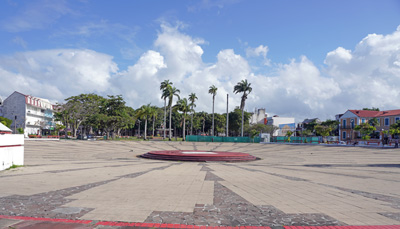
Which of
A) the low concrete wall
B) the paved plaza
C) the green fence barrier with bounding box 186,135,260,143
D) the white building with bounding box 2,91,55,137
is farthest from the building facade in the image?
the white building with bounding box 2,91,55,137

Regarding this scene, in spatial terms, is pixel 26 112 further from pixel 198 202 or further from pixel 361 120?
pixel 361 120

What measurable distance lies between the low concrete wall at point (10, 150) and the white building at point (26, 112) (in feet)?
181

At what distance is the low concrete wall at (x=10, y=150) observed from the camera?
13953mm

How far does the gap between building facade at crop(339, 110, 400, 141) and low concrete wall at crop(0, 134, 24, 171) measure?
65.2m

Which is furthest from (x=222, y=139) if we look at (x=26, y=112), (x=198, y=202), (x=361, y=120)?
(x=26, y=112)

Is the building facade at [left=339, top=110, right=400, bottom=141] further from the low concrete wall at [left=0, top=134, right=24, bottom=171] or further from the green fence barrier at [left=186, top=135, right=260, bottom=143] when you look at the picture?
the low concrete wall at [left=0, top=134, right=24, bottom=171]

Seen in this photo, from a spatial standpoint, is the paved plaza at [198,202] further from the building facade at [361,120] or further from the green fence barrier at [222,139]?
the building facade at [361,120]

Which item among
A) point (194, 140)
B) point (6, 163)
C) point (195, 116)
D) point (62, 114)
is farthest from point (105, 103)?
point (6, 163)

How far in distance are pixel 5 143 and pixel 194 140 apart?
1717 inches

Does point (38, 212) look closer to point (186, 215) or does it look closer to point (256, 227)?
point (186, 215)

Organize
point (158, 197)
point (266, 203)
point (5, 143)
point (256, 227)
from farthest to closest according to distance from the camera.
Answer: point (5, 143) → point (158, 197) → point (266, 203) → point (256, 227)

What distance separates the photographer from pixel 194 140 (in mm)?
56531

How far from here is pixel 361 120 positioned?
66875 mm

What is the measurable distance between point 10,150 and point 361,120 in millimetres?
73219
